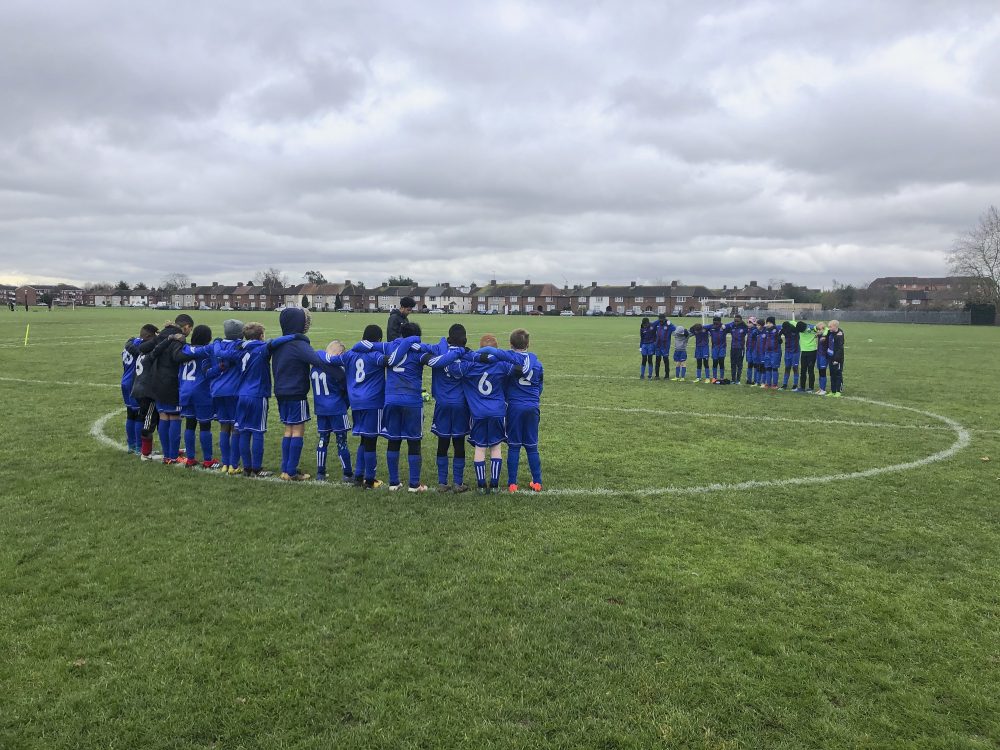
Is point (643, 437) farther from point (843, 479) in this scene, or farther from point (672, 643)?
point (672, 643)

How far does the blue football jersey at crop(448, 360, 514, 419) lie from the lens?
7715 millimetres

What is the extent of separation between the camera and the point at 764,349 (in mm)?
18344

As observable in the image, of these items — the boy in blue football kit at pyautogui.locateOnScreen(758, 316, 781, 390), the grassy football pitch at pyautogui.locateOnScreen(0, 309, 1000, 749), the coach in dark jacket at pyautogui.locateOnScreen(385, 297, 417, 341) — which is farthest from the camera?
the boy in blue football kit at pyautogui.locateOnScreen(758, 316, 781, 390)

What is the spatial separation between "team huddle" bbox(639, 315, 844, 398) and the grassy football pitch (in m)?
7.45

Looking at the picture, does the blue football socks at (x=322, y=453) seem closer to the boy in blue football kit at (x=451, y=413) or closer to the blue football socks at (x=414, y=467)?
the blue football socks at (x=414, y=467)

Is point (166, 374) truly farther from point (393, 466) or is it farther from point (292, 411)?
point (393, 466)

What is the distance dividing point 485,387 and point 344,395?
6.95 ft

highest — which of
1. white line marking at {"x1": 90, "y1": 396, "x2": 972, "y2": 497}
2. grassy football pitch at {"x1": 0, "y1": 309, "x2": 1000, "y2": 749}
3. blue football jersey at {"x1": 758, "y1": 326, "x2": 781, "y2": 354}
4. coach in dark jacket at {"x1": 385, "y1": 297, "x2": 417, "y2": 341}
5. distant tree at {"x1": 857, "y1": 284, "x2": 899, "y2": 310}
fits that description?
distant tree at {"x1": 857, "y1": 284, "x2": 899, "y2": 310}

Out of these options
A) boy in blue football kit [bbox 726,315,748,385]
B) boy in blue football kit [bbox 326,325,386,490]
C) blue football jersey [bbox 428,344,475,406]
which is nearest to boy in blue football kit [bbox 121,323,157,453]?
boy in blue football kit [bbox 326,325,386,490]

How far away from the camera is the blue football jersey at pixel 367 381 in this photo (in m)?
7.83

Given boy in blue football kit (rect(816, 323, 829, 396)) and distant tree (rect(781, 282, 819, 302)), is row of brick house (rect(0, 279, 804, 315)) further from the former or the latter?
boy in blue football kit (rect(816, 323, 829, 396))

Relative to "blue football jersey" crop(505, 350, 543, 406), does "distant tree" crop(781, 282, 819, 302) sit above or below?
above

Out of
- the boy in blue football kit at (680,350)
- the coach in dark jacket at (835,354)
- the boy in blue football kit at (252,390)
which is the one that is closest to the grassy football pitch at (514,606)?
the boy in blue football kit at (252,390)

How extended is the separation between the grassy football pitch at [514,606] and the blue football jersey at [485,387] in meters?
1.13
